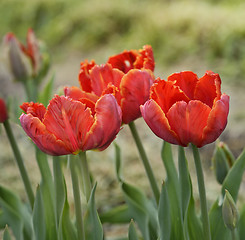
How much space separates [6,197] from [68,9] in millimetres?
4137

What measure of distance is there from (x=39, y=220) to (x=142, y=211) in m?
0.24

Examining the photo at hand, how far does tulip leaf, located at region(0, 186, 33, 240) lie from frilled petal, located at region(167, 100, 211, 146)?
494 mm

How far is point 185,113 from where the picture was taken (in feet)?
2.49

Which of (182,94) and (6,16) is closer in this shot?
(182,94)

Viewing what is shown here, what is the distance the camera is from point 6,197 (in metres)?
1.16

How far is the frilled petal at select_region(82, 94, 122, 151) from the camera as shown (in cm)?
77

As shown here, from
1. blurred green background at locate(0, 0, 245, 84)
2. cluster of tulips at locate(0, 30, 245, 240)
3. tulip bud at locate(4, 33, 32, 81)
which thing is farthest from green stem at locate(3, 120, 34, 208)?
blurred green background at locate(0, 0, 245, 84)

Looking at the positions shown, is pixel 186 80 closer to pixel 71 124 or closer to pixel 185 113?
pixel 185 113

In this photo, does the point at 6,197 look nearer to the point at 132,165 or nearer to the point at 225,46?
the point at 132,165

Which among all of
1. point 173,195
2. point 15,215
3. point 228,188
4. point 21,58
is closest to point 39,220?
point 15,215

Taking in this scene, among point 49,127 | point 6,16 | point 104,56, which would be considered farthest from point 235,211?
point 6,16

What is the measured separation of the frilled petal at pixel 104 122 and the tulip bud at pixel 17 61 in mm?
898

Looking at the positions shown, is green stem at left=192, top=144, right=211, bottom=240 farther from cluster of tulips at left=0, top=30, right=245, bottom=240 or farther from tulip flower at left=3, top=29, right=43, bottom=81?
tulip flower at left=3, top=29, right=43, bottom=81

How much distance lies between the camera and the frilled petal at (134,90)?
84cm
